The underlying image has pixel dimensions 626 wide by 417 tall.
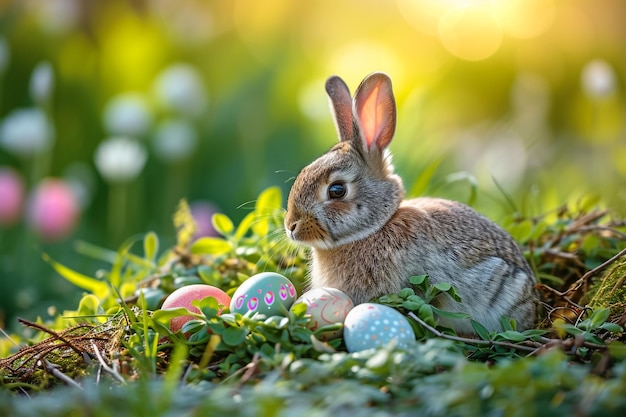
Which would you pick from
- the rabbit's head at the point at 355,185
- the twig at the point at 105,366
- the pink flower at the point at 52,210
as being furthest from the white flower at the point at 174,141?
the twig at the point at 105,366

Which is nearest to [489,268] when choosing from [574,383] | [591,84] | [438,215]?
[438,215]

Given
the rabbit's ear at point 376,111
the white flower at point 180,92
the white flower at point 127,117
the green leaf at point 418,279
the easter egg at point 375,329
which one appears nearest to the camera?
the easter egg at point 375,329

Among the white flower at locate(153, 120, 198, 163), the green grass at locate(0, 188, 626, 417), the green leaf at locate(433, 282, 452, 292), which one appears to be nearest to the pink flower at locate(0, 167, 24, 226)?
the white flower at locate(153, 120, 198, 163)

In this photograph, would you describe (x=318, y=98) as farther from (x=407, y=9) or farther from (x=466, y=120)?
(x=407, y=9)

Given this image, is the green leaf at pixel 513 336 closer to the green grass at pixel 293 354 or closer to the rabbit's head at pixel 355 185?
the green grass at pixel 293 354

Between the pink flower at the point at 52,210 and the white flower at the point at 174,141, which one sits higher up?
the white flower at the point at 174,141
